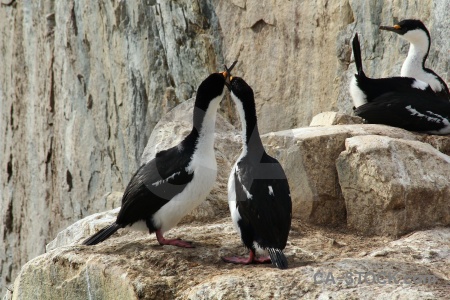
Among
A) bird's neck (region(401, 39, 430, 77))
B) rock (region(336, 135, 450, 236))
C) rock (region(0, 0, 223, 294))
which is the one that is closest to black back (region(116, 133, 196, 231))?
rock (region(336, 135, 450, 236))

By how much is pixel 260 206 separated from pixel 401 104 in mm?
2960

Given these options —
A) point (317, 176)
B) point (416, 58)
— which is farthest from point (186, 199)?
point (416, 58)

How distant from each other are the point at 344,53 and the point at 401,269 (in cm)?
598

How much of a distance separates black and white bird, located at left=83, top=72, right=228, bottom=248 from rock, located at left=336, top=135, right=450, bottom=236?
3.70 feet

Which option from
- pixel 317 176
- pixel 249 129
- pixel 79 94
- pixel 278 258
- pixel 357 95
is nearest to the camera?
pixel 278 258

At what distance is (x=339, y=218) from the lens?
6.41 m

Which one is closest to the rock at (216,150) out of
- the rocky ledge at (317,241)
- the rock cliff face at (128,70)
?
the rocky ledge at (317,241)

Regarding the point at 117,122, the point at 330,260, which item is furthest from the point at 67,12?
the point at 330,260

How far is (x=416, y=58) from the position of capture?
9039 millimetres

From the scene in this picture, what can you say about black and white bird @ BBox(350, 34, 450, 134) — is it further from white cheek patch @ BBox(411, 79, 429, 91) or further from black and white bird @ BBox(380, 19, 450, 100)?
black and white bird @ BBox(380, 19, 450, 100)

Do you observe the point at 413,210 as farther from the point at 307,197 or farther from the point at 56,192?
the point at 56,192

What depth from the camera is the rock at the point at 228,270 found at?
4.62 m

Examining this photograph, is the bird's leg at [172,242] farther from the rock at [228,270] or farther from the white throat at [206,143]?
the white throat at [206,143]

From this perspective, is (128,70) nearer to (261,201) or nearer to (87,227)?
(87,227)
